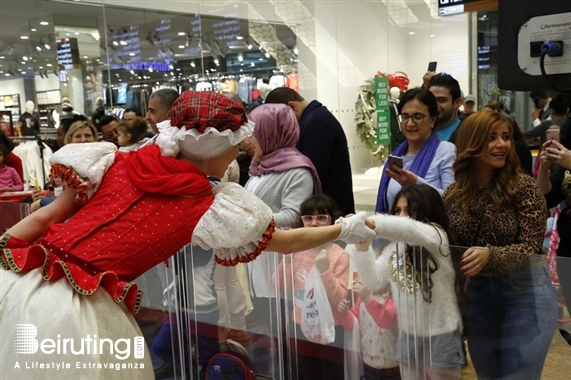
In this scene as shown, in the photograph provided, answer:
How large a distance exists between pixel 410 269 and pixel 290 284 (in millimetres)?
505

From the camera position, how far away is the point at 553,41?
191cm

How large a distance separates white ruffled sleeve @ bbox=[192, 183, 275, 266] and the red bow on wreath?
29.2ft

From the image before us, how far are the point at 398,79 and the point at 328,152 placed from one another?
24.1ft

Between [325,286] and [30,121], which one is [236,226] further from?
[30,121]

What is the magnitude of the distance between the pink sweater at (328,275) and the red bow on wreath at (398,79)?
328 inches

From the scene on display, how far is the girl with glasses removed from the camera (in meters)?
2.34

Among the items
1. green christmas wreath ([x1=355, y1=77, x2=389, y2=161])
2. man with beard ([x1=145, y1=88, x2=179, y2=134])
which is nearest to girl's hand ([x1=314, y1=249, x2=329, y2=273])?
man with beard ([x1=145, y1=88, x2=179, y2=134])

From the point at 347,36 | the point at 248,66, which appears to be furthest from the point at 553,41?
the point at 347,36

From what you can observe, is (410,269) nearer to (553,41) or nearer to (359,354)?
(359,354)

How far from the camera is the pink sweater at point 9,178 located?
5.45 m

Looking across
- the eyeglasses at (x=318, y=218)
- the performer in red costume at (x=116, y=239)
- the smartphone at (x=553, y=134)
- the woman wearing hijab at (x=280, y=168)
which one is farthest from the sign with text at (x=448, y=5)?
the performer in red costume at (x=116, y=239)

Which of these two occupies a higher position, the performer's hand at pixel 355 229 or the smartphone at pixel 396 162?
the smartphone at pixel 396 162

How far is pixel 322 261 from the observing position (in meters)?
2.37

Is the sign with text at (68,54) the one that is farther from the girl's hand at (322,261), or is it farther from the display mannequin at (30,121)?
the girl's hand at (322,261)
